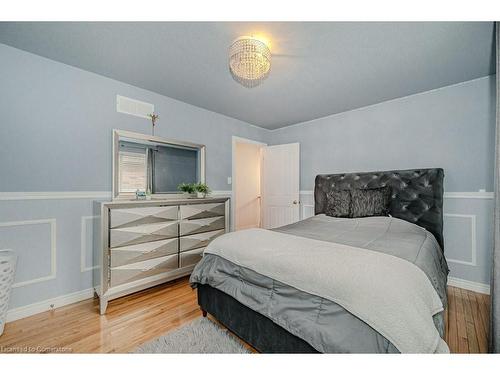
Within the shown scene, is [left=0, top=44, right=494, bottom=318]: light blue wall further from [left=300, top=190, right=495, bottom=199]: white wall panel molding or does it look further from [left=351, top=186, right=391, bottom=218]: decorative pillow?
[left=351, top=186, right=391, bottom=218]: decorative pillow

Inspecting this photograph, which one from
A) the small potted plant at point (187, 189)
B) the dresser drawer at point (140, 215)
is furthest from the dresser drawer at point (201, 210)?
the small potted plant at point (187, 189)

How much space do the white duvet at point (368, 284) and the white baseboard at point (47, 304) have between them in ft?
6.42

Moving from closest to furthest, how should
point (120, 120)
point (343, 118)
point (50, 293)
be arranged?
point (50, 293), point (120, 120), point (343, 118)

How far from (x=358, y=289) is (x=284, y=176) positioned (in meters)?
3.23

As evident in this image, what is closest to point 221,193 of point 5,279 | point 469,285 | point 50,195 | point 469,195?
point 50,195

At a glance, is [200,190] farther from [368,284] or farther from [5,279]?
[368,284]

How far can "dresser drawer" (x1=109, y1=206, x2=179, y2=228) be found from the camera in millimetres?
2102

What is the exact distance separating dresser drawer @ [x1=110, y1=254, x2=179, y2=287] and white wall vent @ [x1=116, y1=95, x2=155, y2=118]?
1761mm

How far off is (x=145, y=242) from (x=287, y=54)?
7.60 feet

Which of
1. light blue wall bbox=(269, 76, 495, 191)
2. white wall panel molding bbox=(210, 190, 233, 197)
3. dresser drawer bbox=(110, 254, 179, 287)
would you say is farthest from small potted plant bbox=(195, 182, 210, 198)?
light blue wall bbox=(269, 76, 495, 191)
